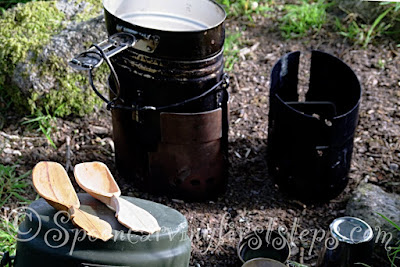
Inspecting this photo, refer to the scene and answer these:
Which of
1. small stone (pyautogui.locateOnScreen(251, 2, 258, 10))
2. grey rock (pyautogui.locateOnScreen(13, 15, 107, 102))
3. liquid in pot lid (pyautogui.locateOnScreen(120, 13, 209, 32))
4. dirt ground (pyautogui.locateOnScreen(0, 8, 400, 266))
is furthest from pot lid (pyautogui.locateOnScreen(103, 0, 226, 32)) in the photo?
small stone (pyautogui.locateOnScreen(251, 2, 258, 10))

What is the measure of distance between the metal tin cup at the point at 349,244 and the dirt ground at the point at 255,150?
27cm

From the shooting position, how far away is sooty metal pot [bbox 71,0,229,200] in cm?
313

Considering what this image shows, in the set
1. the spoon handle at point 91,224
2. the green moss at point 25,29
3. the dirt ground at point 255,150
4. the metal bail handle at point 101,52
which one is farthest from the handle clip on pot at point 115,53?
the green moss at point 25,29

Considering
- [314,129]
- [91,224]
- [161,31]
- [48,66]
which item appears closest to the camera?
[91,224]

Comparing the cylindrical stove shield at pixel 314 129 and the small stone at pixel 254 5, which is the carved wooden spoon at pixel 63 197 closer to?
the cylindrical stove shield at pixel 314 129

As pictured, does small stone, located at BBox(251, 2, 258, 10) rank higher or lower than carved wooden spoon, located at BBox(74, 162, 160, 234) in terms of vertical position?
lower

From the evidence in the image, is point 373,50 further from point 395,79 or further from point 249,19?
point 249,19

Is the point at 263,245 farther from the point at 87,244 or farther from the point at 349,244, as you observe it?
the point at 87,244

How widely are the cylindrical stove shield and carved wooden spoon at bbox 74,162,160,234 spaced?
46.3 inches

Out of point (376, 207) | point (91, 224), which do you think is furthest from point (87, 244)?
point (376, 207)

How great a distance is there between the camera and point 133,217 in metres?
2.52

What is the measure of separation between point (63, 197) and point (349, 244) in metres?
1.43

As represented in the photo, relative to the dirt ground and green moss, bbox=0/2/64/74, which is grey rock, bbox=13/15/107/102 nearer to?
green moss, bbox=0/2/64/74

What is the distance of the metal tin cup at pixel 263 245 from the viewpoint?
127 inches
